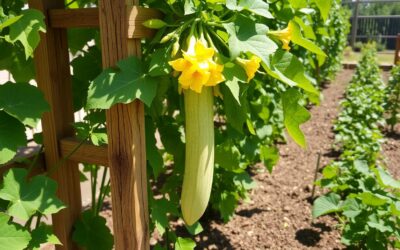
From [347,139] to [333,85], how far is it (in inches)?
198

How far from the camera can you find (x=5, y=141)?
3.72ft

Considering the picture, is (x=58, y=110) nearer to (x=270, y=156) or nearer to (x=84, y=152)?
(x=84, y=152)

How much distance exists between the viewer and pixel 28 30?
1.10m

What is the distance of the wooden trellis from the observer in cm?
112

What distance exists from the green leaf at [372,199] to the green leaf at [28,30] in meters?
1.78

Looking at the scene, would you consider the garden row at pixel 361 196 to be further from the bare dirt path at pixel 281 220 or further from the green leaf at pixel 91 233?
the green leaf at pixel 91 233

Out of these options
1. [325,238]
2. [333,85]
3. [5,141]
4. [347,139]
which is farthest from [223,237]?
[333,85]

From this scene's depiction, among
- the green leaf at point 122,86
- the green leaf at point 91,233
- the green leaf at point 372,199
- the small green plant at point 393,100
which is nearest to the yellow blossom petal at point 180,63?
the green leaf at point 122,86

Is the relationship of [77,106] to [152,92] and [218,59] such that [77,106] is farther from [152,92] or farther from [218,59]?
[218,59]

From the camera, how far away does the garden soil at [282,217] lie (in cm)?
256

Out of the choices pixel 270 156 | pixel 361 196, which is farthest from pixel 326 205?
pixel 270 156

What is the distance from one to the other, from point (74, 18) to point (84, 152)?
456 mm

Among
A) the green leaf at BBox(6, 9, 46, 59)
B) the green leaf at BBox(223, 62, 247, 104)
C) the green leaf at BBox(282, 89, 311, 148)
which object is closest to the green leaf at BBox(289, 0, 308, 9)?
the green leaf at BBox(282, 89, 311, 148)

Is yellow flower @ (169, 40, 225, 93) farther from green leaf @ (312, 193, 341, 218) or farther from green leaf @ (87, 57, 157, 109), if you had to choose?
green leaf @ (312, 193, 341, 218)
